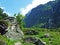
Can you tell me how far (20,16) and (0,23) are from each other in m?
84.0

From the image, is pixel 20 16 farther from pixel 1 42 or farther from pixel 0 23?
pixel 1 42

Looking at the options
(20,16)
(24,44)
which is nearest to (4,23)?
(24,44)

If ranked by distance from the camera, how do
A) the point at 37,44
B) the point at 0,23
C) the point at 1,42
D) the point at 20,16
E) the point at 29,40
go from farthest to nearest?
1. the point at 20,16
2. the point at 29,40
3. the point at 37,44
4. the point at 0,23
5. the point at 1,42

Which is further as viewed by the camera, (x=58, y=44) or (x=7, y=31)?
(x=58, y=44)

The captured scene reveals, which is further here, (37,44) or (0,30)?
(37,44)

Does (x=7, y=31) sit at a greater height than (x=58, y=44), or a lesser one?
greater

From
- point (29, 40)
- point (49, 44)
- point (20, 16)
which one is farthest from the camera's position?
point (20, 16)

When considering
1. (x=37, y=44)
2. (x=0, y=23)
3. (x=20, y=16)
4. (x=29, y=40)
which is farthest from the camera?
(x=20, y=16)

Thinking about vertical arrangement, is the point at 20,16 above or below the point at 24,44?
above

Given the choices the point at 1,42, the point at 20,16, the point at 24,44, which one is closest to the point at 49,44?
the point at 24,44

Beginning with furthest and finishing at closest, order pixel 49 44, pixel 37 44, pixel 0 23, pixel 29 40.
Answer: pixel 49 44, pixel 29 40, pixel 37 44, pixel 0 23

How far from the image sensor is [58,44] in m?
53.2

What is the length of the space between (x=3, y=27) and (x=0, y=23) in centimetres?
90

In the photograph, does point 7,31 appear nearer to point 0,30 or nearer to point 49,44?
point 0,30
